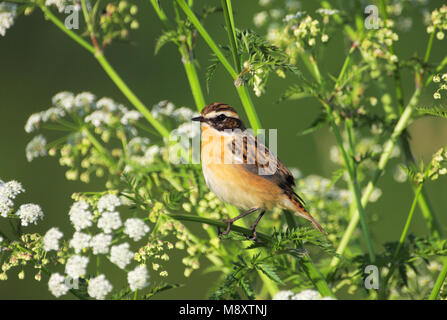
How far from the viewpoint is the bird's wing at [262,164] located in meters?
3.47

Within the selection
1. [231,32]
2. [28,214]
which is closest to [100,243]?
[28,214]

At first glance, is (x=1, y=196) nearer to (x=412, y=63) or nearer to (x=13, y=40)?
(x=412, y=63)

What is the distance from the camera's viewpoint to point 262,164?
3521 millimetres

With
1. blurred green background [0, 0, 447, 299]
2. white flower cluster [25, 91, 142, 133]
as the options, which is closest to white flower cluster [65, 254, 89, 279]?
white flower cluster [25, 91, 142, 133]

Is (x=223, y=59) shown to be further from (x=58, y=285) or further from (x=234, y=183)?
(x=58, y=285)

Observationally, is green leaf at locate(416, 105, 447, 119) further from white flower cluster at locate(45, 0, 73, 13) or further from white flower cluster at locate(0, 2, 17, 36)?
white flower cluster at locate(0, 2, 17, 36)

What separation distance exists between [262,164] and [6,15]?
195cm

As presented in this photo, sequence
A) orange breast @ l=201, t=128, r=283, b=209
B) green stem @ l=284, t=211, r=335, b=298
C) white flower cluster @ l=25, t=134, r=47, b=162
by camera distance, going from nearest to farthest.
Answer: green stem @ l=284, t=211, r=335, b=298 → orange breast @ l=201, t=128, r=283, b=209 → white flower cluster @ l=25, t=134, r=47, b=162

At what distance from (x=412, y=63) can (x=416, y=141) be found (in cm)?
103

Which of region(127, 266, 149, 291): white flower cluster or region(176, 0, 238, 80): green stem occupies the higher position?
region(176, 0, 238, 80): green stem

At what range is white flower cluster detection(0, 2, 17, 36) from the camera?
145 inches
